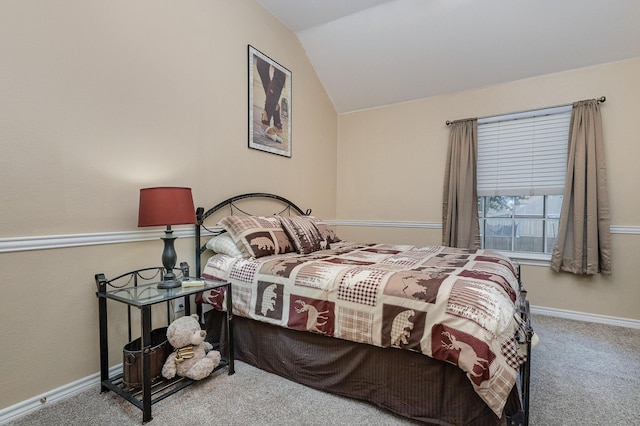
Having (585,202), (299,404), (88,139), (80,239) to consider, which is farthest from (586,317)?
(88,139)

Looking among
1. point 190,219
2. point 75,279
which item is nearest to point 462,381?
point 190,219

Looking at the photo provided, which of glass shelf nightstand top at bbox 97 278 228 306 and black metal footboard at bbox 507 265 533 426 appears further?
glass shelf nightstand top at bbox 97 278 228 306

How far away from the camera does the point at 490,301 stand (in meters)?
1.38

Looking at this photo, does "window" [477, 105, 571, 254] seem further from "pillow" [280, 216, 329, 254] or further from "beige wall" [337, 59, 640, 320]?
"pillow" [280, 216, 329, 254]

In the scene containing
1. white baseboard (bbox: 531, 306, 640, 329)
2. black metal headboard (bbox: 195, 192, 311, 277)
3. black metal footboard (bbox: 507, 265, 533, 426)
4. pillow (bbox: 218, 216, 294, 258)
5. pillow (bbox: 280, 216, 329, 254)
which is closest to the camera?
black metal footboard (bbox: 507, 265, 533, 426)

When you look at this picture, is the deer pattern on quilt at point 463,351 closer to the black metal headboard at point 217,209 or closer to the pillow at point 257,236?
the pillow at point 257,236

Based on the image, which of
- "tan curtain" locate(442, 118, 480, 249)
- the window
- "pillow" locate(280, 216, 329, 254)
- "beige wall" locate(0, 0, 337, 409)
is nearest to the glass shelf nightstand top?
"beige wall" locate(0, 0, 337, 409)

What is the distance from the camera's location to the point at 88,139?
1.82m

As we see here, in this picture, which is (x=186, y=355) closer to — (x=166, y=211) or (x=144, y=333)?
(x=144, y=333)

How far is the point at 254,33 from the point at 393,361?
2997 millimetres

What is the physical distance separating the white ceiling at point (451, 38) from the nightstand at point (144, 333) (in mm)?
2791

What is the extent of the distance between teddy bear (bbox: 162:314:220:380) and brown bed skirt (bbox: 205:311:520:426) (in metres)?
0.33

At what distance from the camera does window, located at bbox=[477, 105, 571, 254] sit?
10.7ft

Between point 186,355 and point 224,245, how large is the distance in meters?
0.79
